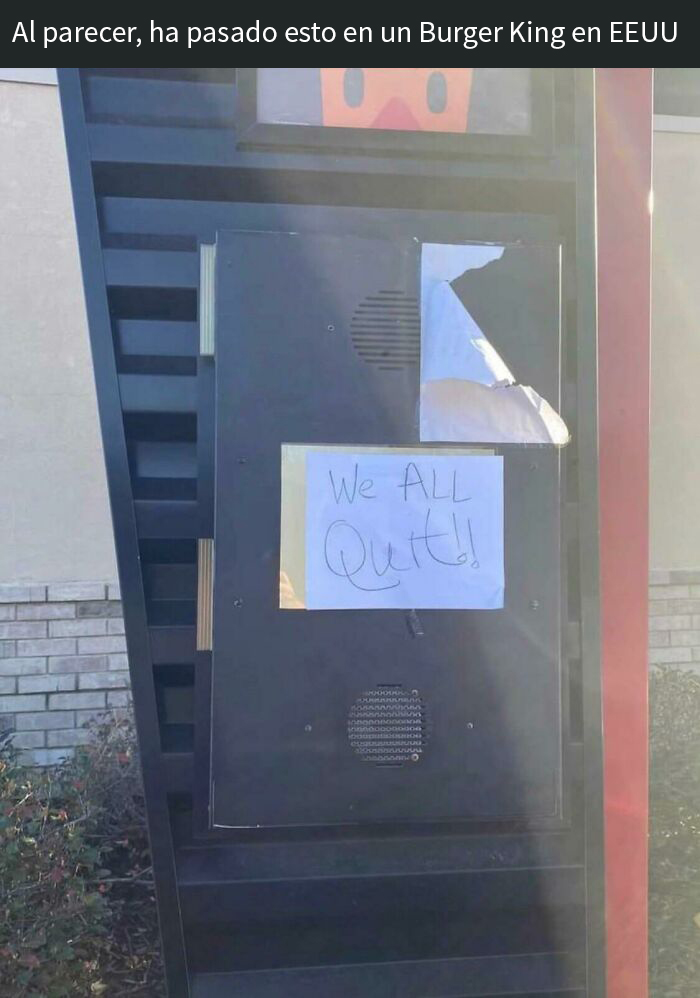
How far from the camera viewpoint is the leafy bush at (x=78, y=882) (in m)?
2.95

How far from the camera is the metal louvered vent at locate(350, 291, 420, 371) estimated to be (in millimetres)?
2363

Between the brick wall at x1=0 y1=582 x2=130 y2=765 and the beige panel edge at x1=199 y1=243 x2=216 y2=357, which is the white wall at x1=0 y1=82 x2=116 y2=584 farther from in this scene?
the beige panel edge at x1=199 y1=243 x2=216 y2=357

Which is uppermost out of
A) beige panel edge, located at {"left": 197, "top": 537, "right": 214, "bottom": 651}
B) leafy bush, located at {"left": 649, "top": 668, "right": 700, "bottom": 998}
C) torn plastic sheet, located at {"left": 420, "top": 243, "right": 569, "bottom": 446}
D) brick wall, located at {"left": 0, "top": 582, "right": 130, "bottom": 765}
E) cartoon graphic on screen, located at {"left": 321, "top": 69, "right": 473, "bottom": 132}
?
cartoon graphic on screen, located at {"left": 321, "top": 69, "right": 473, "bottom": 132}

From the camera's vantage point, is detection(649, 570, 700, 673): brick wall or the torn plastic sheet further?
detection(649, 570, 700, 673): brick wall

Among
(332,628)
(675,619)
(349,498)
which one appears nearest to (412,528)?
(349,498)

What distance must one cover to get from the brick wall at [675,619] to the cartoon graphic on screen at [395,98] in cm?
355

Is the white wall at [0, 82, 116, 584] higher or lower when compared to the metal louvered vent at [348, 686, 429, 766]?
higher

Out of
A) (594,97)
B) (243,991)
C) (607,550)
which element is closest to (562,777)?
(607,550)

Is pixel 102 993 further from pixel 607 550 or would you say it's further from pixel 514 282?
pixel 514 282

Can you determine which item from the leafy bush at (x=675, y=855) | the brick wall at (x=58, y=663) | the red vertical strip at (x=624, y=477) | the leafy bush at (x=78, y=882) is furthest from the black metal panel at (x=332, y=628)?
the brick wall at (x=58, y=663)

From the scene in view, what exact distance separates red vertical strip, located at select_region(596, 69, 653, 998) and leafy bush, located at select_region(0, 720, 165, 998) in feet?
5.26

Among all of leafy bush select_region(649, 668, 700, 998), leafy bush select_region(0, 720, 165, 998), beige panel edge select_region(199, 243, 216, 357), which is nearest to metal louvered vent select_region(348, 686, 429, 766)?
beige panel edge select_region(199, 243, 216, 357)

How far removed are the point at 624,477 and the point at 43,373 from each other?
3.38 metres
